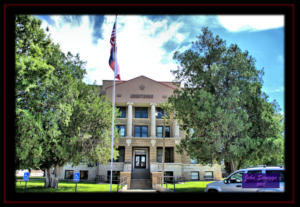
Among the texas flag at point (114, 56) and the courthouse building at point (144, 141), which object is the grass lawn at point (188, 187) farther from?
the texas flag at point (114, 56)

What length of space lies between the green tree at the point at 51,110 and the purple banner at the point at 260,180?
11.4 meters

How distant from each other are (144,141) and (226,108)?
22.0 m

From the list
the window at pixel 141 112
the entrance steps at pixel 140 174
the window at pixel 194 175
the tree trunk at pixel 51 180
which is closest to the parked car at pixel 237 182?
the tree trunk at pixel 51 180

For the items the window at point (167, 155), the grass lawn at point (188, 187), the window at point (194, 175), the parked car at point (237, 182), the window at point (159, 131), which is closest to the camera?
the parked car at point (237, 182)

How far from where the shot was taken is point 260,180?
11586mm

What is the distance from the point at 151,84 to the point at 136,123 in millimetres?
6340

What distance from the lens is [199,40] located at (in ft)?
68.3

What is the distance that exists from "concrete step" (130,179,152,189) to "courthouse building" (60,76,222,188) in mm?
4630

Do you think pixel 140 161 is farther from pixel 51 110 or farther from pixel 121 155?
pixel 51 110

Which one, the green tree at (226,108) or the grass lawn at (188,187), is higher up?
the green tree at (226,108)

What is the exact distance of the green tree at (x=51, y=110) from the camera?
14.5m
